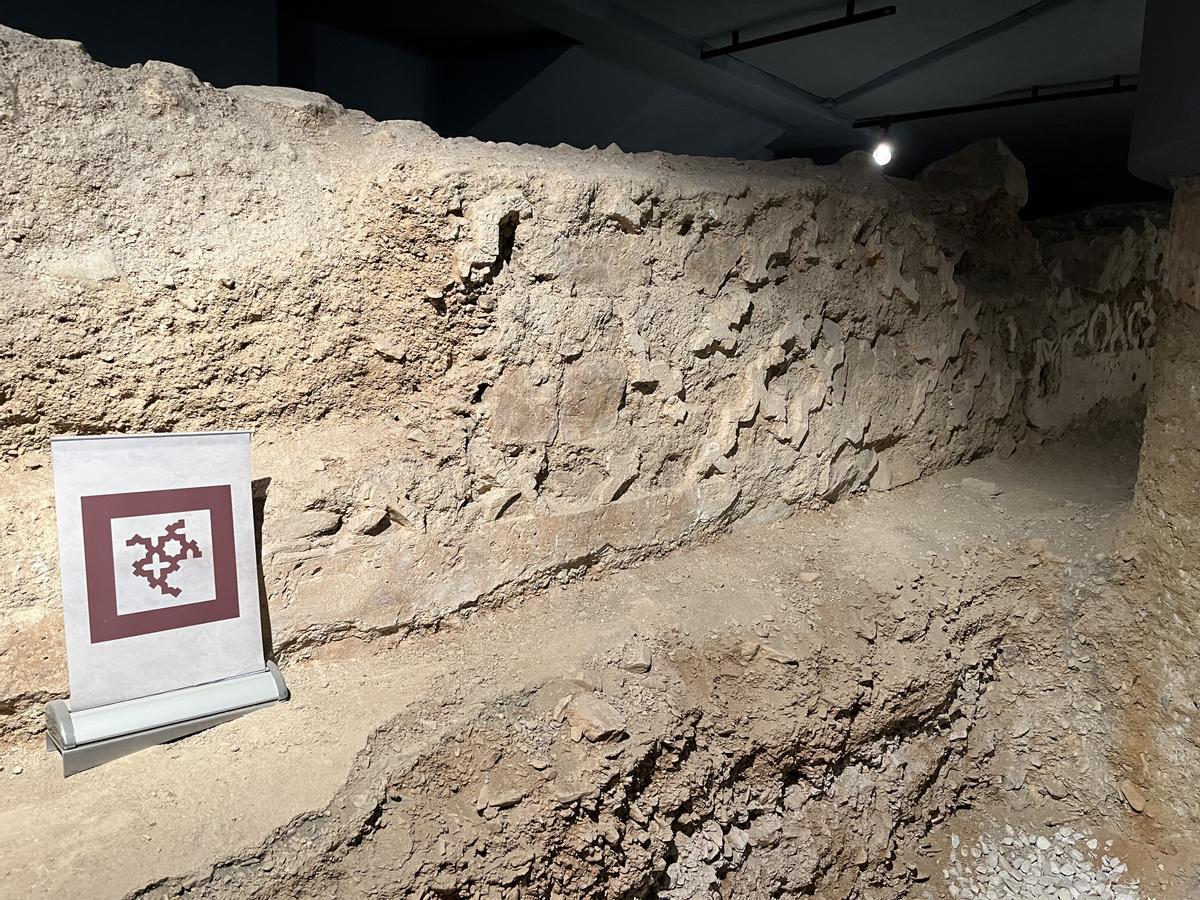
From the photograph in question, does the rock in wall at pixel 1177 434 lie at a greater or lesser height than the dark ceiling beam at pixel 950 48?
lesser

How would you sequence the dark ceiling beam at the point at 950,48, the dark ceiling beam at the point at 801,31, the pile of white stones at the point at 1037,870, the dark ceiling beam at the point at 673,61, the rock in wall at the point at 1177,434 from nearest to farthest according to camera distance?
the rock in wall at the point at 1177,434 → the dark ceiling beam at the point at 673,61 → the pile of white stones at the point at 1037,870 → the dark ceiling beam at the point at 801,31 → the dark ceiling beam at the point at 950,48

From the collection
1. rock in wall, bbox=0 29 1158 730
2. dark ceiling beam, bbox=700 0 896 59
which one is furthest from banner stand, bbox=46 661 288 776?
dark ceiling beam, bbox=700 0 896 59

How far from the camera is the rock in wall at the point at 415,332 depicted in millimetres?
1783

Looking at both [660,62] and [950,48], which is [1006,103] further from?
→ [660,62]

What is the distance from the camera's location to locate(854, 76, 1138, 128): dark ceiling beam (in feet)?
11.6

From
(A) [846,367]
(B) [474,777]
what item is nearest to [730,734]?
→ (B) [474,777]

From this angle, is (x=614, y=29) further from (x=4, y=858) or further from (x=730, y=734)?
(x=4, y=858)

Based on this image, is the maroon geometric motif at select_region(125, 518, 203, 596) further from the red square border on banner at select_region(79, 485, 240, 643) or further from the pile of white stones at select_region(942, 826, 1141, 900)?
the pile of white stones at select_region(942, 826, 1141, 900)

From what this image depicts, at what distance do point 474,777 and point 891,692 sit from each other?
1.37 meters

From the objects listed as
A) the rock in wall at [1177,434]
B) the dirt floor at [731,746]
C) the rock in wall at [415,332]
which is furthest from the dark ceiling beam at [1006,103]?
the dirt floor at [731,746]

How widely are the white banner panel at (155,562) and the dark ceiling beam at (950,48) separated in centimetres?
272

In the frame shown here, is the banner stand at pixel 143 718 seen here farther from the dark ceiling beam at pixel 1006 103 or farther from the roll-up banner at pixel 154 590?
the dark ceiling beam at pixel 1006 103

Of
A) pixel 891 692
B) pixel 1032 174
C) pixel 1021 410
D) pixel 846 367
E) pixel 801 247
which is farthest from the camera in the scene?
pixel 1032 174

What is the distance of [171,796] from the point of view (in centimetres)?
165
